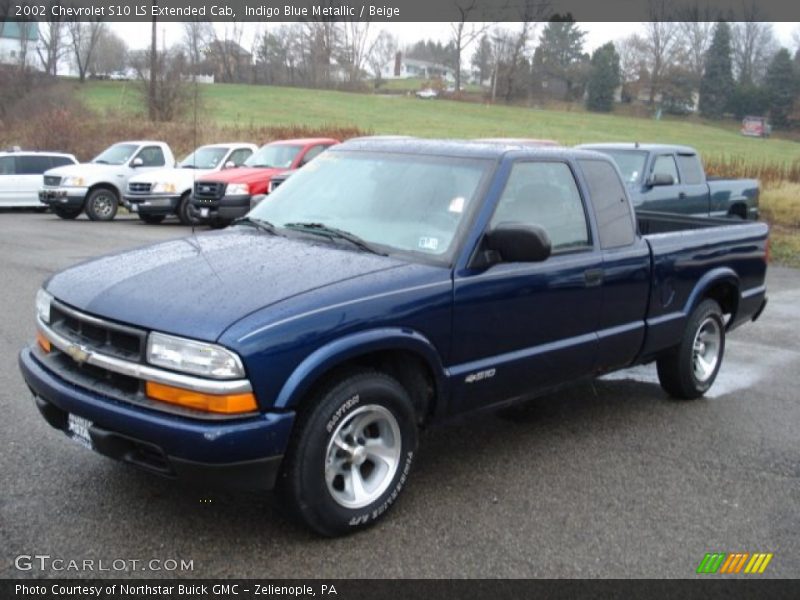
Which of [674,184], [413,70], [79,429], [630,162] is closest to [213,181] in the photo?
[630,162]

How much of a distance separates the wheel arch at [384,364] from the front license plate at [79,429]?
2.83ft

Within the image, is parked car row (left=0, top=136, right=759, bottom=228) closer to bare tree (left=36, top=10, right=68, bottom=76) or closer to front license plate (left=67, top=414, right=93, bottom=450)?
front license plate (left=67, top=414, right=93, bottom=450)

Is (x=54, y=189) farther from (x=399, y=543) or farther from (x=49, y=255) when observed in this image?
(x=399, y=543)

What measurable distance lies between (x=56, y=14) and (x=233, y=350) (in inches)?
1935

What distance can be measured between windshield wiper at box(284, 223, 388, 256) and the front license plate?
5.10 feet

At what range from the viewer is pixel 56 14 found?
45500 mm

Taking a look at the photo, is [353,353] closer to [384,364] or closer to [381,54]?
[384,364]

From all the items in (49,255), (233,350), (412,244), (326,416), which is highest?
(412,244)

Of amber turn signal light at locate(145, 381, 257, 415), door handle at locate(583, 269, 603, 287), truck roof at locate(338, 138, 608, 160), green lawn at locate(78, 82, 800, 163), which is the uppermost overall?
green lawn at locate(78, 82, 800, 163)

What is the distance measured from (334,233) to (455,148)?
936 millimetres

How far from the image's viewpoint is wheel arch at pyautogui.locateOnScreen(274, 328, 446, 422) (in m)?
3.35

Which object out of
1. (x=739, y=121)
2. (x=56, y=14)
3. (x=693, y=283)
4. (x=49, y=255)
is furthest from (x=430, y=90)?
(x=693, y=283)

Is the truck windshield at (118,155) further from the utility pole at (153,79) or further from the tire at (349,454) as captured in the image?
the tire at (349,454)

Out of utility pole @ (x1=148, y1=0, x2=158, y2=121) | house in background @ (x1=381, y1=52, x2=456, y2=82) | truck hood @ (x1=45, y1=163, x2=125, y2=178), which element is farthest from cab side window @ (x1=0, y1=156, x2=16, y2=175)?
house in background @ (x1=381, y1=52, x2=456, y2=82)
